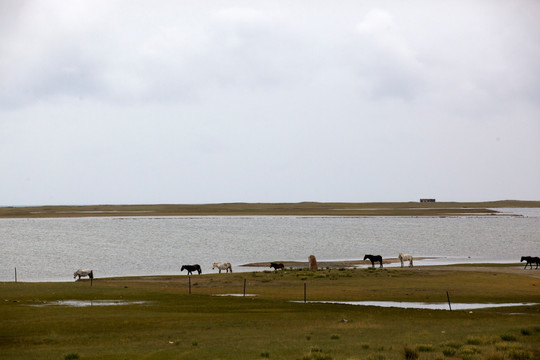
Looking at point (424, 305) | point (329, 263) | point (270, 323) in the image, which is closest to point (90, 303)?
point (270, 323)

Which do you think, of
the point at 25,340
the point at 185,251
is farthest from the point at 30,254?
the point at 25,340

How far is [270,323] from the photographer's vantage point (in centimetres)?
2755

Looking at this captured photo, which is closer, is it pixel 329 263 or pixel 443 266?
pixel 443 266

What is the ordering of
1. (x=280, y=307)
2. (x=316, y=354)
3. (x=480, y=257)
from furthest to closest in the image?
(x=480, y=257) < (x=280, y=307) < (x=316, y=354)

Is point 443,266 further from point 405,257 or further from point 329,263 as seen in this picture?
point 329,263

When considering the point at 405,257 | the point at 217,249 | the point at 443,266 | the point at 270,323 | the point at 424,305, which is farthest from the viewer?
the point at 217,249

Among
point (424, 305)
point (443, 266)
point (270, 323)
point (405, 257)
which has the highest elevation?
point (270, 323)

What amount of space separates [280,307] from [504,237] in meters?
87.1

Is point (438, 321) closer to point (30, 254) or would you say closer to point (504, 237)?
point (30, 254)

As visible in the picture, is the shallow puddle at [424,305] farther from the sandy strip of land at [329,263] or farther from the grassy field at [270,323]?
the sandy strip of land at [329,263]

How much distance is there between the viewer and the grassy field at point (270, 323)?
66.8 feet

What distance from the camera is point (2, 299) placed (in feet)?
119

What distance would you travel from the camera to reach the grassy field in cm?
2038

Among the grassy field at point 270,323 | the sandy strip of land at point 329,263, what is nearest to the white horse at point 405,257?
the sandy strip of land at point 329,263
